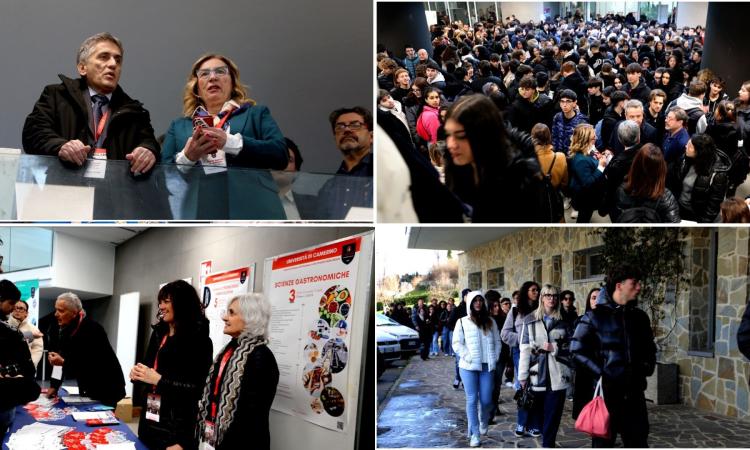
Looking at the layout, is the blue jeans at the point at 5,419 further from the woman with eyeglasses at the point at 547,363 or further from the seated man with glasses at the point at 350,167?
the woman with eyeglasses at the point at 547,363

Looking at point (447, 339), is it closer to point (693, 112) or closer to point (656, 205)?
point (656, 205)

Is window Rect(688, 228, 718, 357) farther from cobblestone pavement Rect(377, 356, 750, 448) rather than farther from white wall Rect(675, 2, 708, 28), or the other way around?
white wall Rect(675, 2, 708, 28)

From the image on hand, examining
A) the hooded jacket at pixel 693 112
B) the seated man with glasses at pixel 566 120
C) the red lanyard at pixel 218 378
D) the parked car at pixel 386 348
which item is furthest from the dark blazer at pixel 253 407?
the hooded jacket at pixel 693 112

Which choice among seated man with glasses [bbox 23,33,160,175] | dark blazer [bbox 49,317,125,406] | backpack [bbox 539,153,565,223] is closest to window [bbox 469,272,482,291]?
backpack [bbox 539,153,565,223]

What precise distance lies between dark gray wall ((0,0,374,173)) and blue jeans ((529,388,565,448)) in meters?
1.75

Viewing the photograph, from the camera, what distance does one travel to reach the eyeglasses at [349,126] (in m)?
4.12

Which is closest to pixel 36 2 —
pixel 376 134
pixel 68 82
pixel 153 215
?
pixel 68 82

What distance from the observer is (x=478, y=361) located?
405cm

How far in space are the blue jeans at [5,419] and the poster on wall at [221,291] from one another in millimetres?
1093

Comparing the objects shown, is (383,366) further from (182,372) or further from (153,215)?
(153,215)

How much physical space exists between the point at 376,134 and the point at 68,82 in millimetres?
1706

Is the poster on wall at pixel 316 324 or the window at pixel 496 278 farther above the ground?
the window at pixel 496 278

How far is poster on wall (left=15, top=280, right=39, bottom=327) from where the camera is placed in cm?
387

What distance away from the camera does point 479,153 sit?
13.1 feet
